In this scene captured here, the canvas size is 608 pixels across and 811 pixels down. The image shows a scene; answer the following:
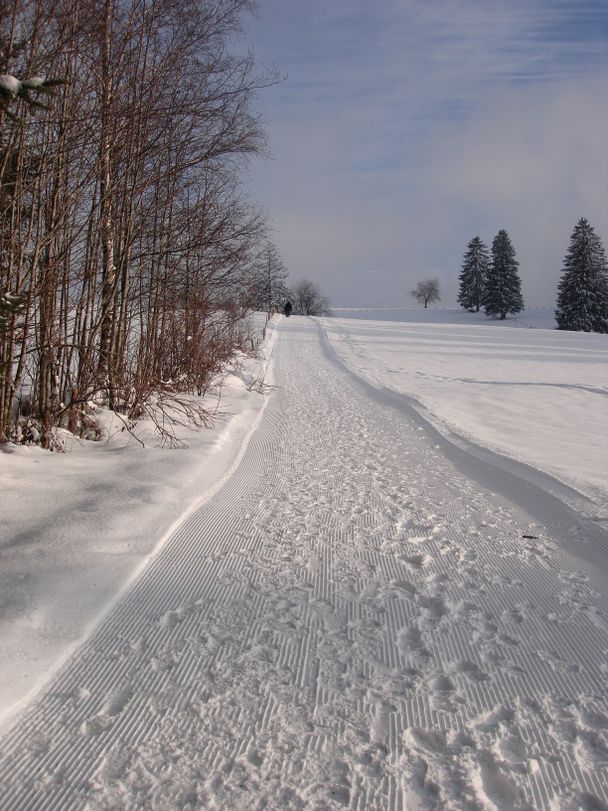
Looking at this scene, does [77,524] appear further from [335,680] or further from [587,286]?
[587,286]

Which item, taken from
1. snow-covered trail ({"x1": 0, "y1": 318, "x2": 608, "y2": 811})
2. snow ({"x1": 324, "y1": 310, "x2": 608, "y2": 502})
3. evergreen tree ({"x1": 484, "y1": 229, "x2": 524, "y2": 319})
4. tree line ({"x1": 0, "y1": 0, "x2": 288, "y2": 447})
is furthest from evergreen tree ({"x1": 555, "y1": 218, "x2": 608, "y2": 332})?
snow-covered trail ({"x1": 0, "y1": 318, "x2": 608, "y2": 811})

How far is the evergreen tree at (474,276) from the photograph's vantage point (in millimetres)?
73125

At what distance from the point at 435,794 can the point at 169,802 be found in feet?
3.15

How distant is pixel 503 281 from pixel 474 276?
1114 centimetres

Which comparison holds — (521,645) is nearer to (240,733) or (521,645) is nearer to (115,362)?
(240,733)

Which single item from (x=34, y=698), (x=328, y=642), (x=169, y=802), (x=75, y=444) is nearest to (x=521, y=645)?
(x=328, y=642)

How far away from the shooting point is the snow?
25.5 feet

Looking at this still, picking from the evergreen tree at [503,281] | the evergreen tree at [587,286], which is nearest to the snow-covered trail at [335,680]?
the evergreen tree at [587,286]

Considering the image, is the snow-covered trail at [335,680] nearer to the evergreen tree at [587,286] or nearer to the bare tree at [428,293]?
the evergreen tree at [587,286]

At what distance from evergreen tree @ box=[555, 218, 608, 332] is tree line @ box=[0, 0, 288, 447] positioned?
1958 inches

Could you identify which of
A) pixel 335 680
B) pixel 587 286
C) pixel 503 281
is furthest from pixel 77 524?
pixel 503 281

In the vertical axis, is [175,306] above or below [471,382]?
above

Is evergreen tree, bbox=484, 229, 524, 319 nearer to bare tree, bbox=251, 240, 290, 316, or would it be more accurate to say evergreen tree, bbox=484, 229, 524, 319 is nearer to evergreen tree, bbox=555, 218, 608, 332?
evergreen tree, bbox=555, 218, 608, 332

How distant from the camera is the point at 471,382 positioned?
54.6ft
